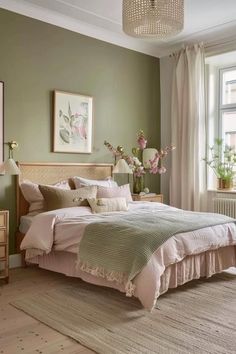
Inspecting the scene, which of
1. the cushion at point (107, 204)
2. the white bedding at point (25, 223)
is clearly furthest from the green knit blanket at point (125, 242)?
the white bedding at point (25, 223)

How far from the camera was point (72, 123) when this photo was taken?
4.74m

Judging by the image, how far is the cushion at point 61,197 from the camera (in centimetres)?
399

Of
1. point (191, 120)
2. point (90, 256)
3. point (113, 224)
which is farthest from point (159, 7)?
point (191, 120)

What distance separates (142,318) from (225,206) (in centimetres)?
281

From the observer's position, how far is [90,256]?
10.3 ft

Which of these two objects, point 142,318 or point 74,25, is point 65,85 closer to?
point 74,25

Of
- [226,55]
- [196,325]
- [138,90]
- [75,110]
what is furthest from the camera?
[138,90]

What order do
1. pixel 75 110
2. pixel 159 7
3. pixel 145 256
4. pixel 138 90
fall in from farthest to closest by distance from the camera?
pixel 138 90, pixel 75 110, pixel 159 7, pixel 145 256

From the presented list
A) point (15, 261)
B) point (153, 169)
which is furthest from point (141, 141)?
point (15, 261)

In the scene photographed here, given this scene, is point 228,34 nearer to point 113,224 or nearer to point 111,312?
point 113,224

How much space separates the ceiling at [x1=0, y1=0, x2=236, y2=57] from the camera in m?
4.24

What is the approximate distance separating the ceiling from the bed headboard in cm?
167

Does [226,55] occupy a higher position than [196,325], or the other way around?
[226,55]

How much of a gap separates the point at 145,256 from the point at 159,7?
196cm
